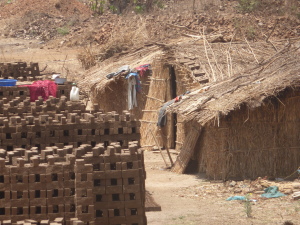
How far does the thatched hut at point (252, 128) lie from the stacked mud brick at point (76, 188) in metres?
6.85

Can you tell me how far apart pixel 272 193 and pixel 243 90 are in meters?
2.35

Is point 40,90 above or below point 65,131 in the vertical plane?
above

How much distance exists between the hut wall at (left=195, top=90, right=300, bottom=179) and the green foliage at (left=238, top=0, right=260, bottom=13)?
14.7m

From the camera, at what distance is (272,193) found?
14.3 m

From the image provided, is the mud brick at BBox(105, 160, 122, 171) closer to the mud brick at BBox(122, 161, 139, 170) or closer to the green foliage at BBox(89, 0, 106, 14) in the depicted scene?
the mud brick at BBox(122, 161, 139, 170)

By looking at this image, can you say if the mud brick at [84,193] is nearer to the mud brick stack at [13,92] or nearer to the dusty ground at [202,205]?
the dusty ground at [202,205]

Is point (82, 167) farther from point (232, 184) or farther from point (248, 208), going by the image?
point (232, 184)

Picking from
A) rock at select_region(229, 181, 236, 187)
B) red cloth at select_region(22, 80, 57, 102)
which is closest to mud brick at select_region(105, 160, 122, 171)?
red cloth at select_region(22, 80, 57, 102)

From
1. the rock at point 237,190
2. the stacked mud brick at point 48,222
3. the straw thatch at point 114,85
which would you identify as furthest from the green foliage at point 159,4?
the stacked mud brick at point 48,222

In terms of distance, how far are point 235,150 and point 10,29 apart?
2056 cm

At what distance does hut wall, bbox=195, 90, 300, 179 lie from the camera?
15586mm

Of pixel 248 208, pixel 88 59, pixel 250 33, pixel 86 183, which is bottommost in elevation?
pixel 248 208

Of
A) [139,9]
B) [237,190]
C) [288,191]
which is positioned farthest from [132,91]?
[139,9]

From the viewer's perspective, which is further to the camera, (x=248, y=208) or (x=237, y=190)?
(x=237, y=190)
